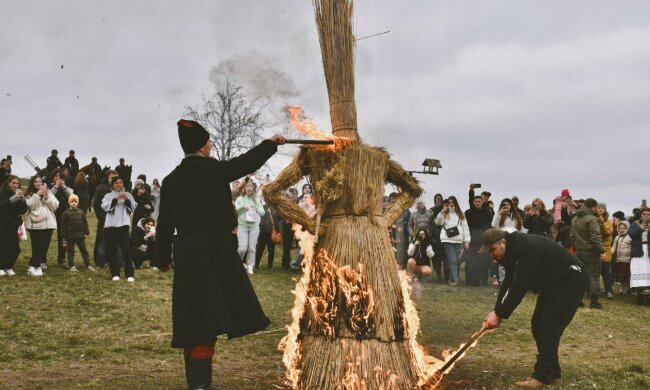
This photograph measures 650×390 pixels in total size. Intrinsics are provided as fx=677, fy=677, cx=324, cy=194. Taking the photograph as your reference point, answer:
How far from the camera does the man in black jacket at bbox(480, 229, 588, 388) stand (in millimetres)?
6836

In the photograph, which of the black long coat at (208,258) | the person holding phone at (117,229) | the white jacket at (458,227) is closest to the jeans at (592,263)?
the white jacket at (458,227)

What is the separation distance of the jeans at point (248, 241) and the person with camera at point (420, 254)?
3.34 meters

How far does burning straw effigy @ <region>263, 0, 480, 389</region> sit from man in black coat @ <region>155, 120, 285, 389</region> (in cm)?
119

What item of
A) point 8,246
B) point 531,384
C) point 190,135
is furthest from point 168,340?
point 8,246

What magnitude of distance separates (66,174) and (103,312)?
1019cm

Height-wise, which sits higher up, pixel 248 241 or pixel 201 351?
pixel 248 241

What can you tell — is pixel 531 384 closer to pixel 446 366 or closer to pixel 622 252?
pixel 446 366

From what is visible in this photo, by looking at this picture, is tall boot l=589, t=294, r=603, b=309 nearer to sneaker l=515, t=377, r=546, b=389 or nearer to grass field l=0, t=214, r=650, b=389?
grass field l=0, t=214, r=650, b=389

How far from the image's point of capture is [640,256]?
14180 mm

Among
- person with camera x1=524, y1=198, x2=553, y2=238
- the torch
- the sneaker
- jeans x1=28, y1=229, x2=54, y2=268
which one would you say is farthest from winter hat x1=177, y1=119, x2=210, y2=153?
person with camera x1=524, y1=198, x2=553, y2=238

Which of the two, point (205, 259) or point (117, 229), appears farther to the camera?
point (117, 229)

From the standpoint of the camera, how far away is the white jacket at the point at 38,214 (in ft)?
40.9

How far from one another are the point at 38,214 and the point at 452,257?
838 cm

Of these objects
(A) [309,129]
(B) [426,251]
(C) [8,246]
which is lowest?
(B) [426,251]
